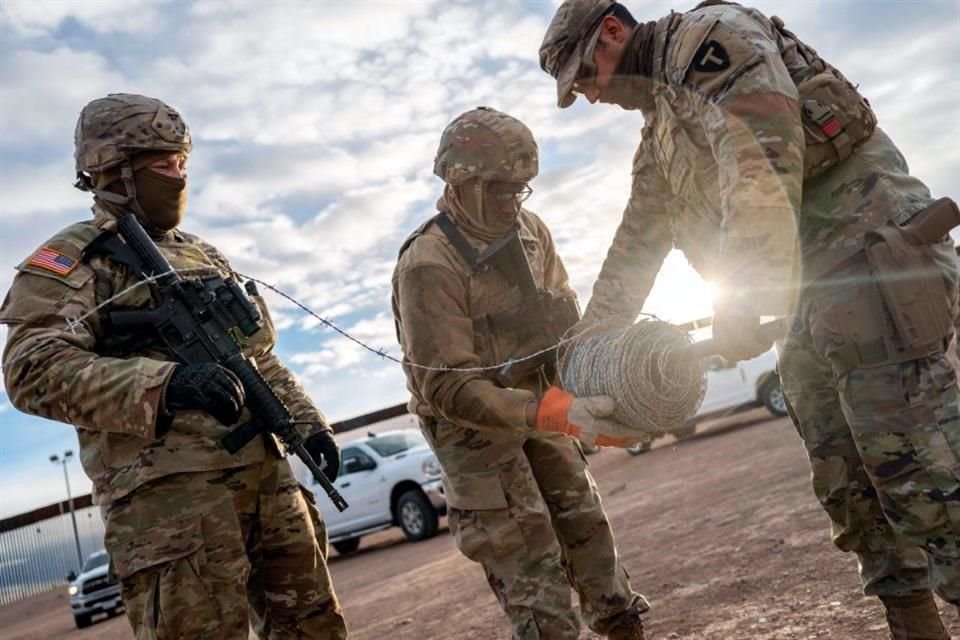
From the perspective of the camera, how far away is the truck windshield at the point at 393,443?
43.4 feet

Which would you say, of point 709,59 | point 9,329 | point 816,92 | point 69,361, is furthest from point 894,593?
point 9,329

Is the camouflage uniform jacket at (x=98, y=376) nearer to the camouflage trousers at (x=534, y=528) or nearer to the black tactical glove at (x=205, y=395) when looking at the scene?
the black tactical glove at (x=205, y=395)

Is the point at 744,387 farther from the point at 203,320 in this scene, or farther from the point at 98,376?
the point at 98,376

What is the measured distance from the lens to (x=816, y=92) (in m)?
2.72

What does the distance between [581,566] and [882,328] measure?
1.48 metres

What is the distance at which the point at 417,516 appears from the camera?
1279 centimetres

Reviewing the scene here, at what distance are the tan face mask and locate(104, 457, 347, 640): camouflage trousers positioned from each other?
1031 millimetres

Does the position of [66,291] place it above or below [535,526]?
above

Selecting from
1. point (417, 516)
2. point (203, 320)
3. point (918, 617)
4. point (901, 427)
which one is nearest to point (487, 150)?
point (203, 320)

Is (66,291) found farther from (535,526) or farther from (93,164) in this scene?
(535,526)

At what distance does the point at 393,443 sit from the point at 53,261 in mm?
10671

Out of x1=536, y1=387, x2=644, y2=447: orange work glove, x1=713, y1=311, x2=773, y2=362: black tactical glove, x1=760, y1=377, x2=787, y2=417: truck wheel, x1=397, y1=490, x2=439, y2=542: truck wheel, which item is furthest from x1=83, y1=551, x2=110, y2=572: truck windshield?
x1=713, y1=311, x2=773, y2=362: black tactical glove

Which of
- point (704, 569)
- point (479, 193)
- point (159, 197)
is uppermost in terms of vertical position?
point (159, 197)

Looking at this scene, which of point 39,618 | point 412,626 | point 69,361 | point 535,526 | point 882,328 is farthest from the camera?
point 39,618
